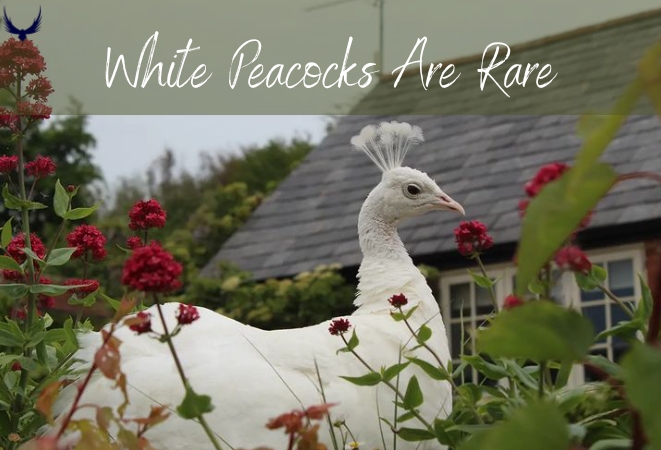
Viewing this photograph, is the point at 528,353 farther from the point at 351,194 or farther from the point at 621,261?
the point at 351,194

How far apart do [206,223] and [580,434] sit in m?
15.5

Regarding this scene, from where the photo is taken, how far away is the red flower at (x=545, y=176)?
138cm

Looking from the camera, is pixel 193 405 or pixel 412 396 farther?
pixel 412 396

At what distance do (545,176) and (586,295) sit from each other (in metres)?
9.19

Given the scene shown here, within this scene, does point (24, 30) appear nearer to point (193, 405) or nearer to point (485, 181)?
point (193, 405)

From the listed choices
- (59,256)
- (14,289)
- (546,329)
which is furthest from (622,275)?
(546,329)

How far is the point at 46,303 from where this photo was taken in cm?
410

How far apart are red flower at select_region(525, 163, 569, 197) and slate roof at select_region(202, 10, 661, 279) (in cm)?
793

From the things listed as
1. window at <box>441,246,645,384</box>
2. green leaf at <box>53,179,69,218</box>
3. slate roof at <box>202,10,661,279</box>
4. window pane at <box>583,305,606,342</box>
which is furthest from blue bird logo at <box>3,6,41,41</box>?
window pane at <box>583,305,606,342</box>

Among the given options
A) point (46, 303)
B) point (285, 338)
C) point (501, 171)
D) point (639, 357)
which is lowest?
point (639, 357)

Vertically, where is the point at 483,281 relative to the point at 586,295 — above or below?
below

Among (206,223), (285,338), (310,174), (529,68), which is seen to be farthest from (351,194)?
(285,338)

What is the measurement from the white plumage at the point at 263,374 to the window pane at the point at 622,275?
6.06m

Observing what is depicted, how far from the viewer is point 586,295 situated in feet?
33.8
